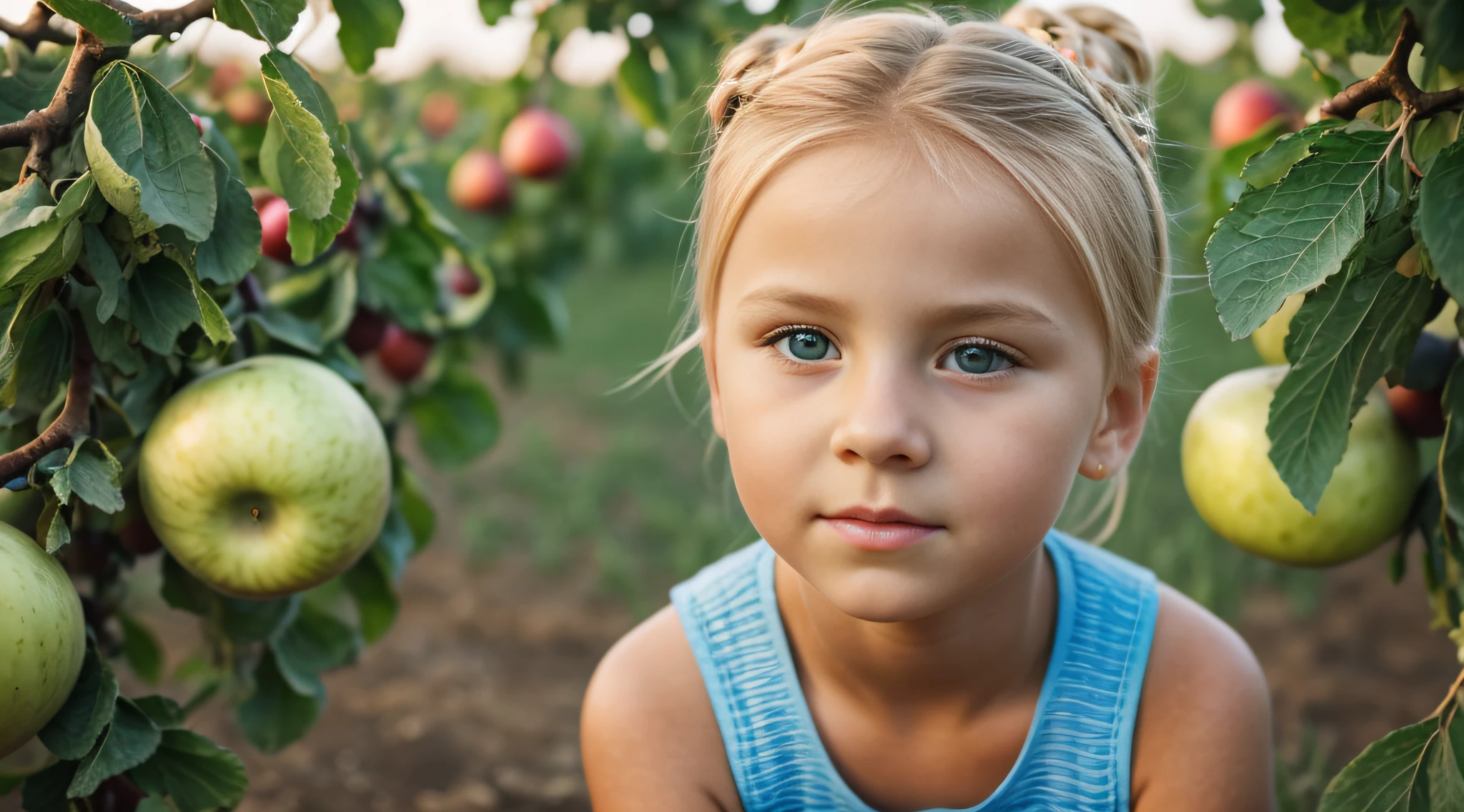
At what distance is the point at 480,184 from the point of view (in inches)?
104

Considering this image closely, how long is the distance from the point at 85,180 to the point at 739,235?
54 cm

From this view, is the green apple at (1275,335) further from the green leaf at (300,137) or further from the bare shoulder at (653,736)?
the green leaf at (300,137)

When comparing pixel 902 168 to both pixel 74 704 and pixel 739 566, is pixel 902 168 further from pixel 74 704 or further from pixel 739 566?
pixel 74 704

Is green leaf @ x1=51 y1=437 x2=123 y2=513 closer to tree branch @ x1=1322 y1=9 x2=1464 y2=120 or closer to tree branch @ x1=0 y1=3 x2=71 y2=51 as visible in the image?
tree branch @ x1=0 y1=3 x2=71 y2=51

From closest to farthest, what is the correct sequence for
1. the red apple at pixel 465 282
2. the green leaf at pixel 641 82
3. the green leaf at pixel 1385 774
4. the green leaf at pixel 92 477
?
the green leaf at pixel 92 477, the green leaf at pixel 1385 774, the green leaf at pixel 641 82, the red apple at pixel 465 282

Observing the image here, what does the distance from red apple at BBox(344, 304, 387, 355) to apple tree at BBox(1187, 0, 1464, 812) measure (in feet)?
3.56

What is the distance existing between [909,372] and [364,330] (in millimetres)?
897

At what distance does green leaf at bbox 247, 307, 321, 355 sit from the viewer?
1222 millimetres

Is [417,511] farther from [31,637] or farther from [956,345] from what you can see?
[956,345]

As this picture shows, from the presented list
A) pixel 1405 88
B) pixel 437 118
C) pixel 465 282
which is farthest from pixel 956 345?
pixel 437 118

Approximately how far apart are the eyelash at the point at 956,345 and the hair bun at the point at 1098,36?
42 centimetres

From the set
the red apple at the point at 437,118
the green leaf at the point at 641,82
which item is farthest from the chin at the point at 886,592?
the red apple at the point at 437,118

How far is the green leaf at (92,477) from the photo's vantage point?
3.05ft

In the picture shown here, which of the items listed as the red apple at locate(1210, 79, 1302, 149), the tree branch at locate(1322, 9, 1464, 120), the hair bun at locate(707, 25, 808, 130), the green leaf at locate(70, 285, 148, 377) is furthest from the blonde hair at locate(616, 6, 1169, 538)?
the red apple at locate(1210, 79, 1302, 149)
